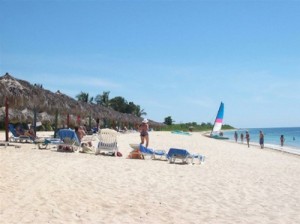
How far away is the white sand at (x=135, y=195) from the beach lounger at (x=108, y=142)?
8.05ft

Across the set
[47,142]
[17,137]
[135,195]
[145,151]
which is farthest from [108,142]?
[135,195]

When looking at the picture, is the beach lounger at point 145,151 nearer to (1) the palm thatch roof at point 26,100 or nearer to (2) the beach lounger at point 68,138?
(2) the beach lounger at point 68,138

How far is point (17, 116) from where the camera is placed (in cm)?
2002

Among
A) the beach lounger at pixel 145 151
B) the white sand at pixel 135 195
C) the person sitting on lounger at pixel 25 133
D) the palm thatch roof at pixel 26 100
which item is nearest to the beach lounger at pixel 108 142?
the beach lounger at pixel 145 151

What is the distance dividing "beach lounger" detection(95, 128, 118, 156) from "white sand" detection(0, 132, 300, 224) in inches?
96.6

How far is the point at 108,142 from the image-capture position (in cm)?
1164

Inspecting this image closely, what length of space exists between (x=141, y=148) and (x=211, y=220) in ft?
21.6

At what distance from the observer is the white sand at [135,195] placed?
479cm

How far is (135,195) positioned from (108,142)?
5.77 m

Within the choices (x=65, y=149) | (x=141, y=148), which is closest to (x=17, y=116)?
(x=65, y=149)

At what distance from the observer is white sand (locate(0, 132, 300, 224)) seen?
4.79 m

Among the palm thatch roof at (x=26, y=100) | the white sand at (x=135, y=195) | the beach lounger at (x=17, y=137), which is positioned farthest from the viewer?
the beach lounger at (x=17, y=137)

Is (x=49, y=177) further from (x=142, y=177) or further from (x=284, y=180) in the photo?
(x=284, y=180)

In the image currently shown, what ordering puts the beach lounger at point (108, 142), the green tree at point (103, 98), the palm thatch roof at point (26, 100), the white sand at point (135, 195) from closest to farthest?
the white sand at point (135, 195), the beach lounger at point (108, 142), the palm thatch roof at point (26, 100), the green tree at point (103, 98)
